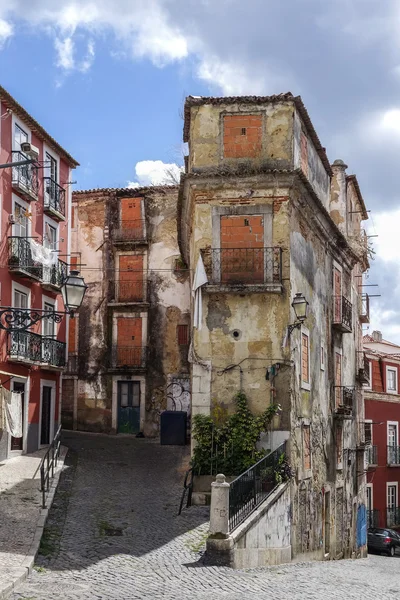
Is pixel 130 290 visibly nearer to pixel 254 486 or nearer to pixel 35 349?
pixel 35 349

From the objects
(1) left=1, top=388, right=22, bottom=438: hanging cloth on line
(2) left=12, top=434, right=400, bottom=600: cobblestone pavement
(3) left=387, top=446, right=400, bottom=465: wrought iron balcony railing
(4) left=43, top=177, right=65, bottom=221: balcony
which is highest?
(4) left=43, top=177, right=65, bottom=221: balcony

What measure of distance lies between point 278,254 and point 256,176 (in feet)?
6.55

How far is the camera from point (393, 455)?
41281mm

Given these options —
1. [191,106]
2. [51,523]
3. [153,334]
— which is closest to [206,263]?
[191,106]

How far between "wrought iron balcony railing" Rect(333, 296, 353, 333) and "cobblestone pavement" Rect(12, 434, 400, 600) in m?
7.88

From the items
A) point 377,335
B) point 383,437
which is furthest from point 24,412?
point 377,335

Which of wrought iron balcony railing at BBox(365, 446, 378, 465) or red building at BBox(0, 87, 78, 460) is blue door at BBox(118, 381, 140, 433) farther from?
wrought iron balcony railing at BBox(365, 446, 378, 465)

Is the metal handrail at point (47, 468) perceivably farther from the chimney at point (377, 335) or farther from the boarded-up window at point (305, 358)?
the chimney at point (377, 335)

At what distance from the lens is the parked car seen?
33000mm

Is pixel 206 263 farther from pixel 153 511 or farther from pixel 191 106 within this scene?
pixel 153 511

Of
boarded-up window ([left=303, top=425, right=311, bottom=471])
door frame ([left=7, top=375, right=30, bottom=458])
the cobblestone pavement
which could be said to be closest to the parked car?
boarded-up window ([left=303, top=425, right=311, bottom=471])

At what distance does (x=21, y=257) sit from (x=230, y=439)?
10.6 m

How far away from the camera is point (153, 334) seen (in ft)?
117

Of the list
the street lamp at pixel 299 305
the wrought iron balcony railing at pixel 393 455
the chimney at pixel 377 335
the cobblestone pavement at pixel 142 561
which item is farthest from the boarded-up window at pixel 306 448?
the chimney at pixel 377 335
